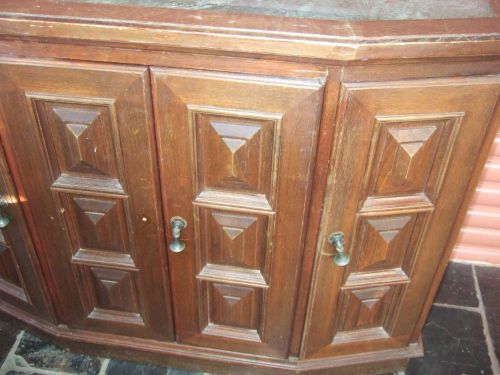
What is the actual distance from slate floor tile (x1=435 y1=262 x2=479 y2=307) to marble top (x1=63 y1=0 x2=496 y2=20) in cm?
125

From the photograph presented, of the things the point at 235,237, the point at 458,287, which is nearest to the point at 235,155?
the point at 235,237

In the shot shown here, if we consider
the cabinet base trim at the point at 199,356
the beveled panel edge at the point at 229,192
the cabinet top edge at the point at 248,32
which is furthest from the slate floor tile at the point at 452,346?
the cabinet top edge at the point at 248,32

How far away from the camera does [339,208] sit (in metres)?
1.17

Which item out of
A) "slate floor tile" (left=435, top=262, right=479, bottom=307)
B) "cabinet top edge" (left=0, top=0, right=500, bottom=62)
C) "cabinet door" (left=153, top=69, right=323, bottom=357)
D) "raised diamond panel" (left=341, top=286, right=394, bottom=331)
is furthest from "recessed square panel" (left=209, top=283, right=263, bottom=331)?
"slate floor tile" (left=435, top=262, right=479, bottom=307)

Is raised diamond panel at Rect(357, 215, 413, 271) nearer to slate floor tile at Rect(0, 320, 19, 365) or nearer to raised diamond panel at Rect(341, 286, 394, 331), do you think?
raised diamond panel at Rect(341, 286, 394, 331)

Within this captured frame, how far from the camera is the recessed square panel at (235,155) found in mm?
1062

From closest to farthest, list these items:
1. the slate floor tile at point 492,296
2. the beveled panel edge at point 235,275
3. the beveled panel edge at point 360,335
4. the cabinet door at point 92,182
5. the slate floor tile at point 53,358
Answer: the cabinet door at point 92,182 → the beveled panel edge at point 235,275 → the beveled panel edge at point 360,335 → the slate floor tile at point 53,358 → the slate floor tile at point 492,296

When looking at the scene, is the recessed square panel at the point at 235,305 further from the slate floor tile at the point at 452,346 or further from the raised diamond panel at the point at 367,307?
the slate floor tile at the point at 452,346

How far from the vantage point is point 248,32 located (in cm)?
92

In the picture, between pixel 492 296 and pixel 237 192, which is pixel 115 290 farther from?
pixel 492 296

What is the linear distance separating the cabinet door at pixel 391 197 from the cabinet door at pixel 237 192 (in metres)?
0.08

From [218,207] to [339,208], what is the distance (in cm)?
28

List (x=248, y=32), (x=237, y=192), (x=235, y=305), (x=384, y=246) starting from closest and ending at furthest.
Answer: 1. (x=248, y=32)
2. (x=237, y=192)
3. (x=384, y=246)
4. (x=235, y=305)

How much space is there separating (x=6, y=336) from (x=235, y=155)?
1.18 m
